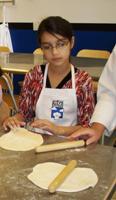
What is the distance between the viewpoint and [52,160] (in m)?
0.93

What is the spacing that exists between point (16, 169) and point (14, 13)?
3.62 meters

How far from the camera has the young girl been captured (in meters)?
1.44

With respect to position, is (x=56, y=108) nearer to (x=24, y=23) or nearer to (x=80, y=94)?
(x=80, y=94)

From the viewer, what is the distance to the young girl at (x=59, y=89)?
4.72ft

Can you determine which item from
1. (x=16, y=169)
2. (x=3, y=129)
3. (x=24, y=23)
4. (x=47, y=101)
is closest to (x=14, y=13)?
(x=24, y=23)

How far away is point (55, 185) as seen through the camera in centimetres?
77

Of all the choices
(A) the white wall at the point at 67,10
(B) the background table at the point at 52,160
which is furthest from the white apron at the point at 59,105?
(A) the white wall at the point at 67,10

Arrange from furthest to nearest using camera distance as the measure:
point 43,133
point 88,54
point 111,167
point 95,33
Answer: point 95,33, point 88,54, point 43,133, point 111,167

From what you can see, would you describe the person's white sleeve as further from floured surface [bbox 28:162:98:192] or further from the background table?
floured surface [bbox 28:162:98:192]

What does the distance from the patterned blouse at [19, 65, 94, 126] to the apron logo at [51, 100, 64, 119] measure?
0.28ft

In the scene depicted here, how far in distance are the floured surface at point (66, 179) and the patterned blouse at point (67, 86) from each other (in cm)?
62

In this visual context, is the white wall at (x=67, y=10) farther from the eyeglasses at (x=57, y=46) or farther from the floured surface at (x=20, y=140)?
the floured surface at (x=20, y=140)

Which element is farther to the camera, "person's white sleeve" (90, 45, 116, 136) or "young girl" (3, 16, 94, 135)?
"young girl" (3, 16, 94, 135)

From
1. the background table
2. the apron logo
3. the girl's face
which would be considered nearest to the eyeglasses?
the girl's face
